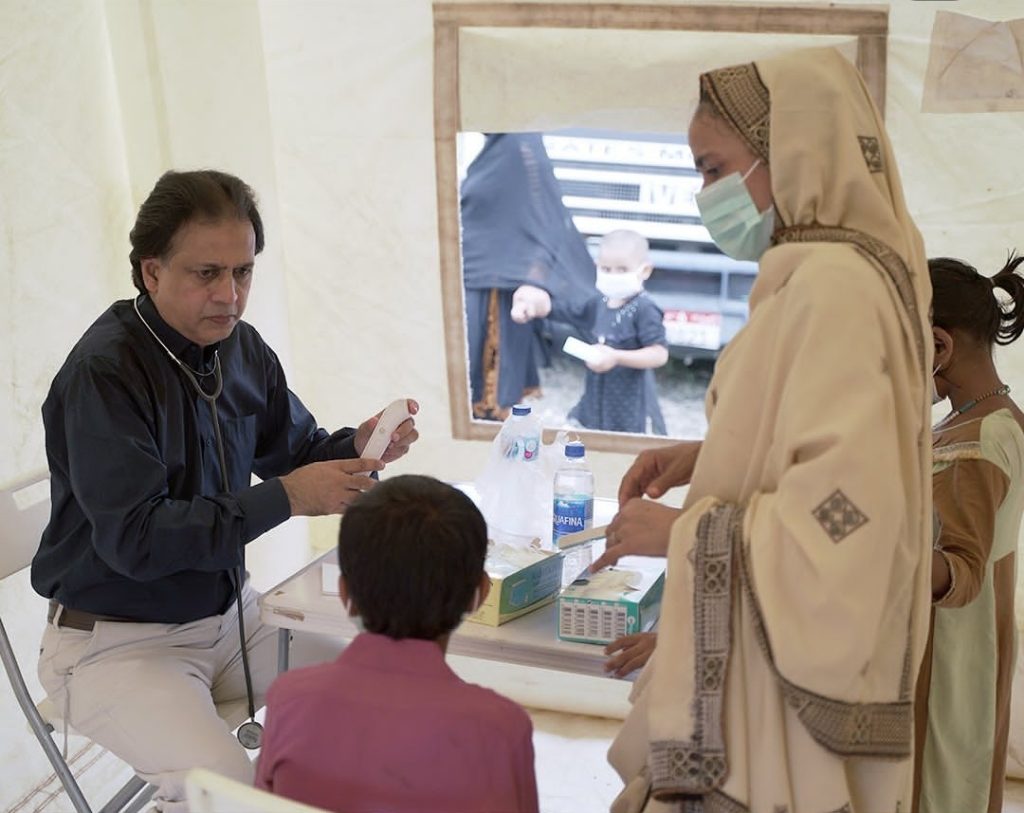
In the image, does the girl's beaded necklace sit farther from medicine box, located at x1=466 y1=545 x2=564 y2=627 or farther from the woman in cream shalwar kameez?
medicine box, located at x1=466 y1=545 x2=564 y2=627

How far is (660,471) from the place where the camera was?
1621mm

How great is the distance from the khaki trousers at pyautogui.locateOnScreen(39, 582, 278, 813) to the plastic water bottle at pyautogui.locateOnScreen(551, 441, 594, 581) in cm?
70

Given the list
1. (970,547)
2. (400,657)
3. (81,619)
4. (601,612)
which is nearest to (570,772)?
(601,612)

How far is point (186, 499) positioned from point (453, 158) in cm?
134

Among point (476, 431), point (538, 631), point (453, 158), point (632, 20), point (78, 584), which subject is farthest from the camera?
point (476, 431)

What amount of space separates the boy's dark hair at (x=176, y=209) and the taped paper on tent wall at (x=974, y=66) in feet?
5.63

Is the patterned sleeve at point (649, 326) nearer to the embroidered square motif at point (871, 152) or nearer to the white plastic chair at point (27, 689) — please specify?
the white plastic chair at point (27, 689)

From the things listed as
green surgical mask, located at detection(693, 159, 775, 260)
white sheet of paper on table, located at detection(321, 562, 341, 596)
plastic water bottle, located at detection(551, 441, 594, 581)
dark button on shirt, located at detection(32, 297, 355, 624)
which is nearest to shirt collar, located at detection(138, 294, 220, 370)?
dark button on shirt, located at detection(32, 297, 355, 624)

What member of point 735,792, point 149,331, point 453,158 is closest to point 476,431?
point 453,158

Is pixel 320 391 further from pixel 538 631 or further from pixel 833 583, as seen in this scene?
pixel 833 583

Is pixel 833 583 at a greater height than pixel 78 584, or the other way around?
pixel 833 583

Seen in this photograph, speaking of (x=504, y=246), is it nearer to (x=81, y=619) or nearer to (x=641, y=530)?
(x=81, y=619)

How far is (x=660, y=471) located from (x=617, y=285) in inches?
82.0

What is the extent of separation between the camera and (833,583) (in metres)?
1.17
